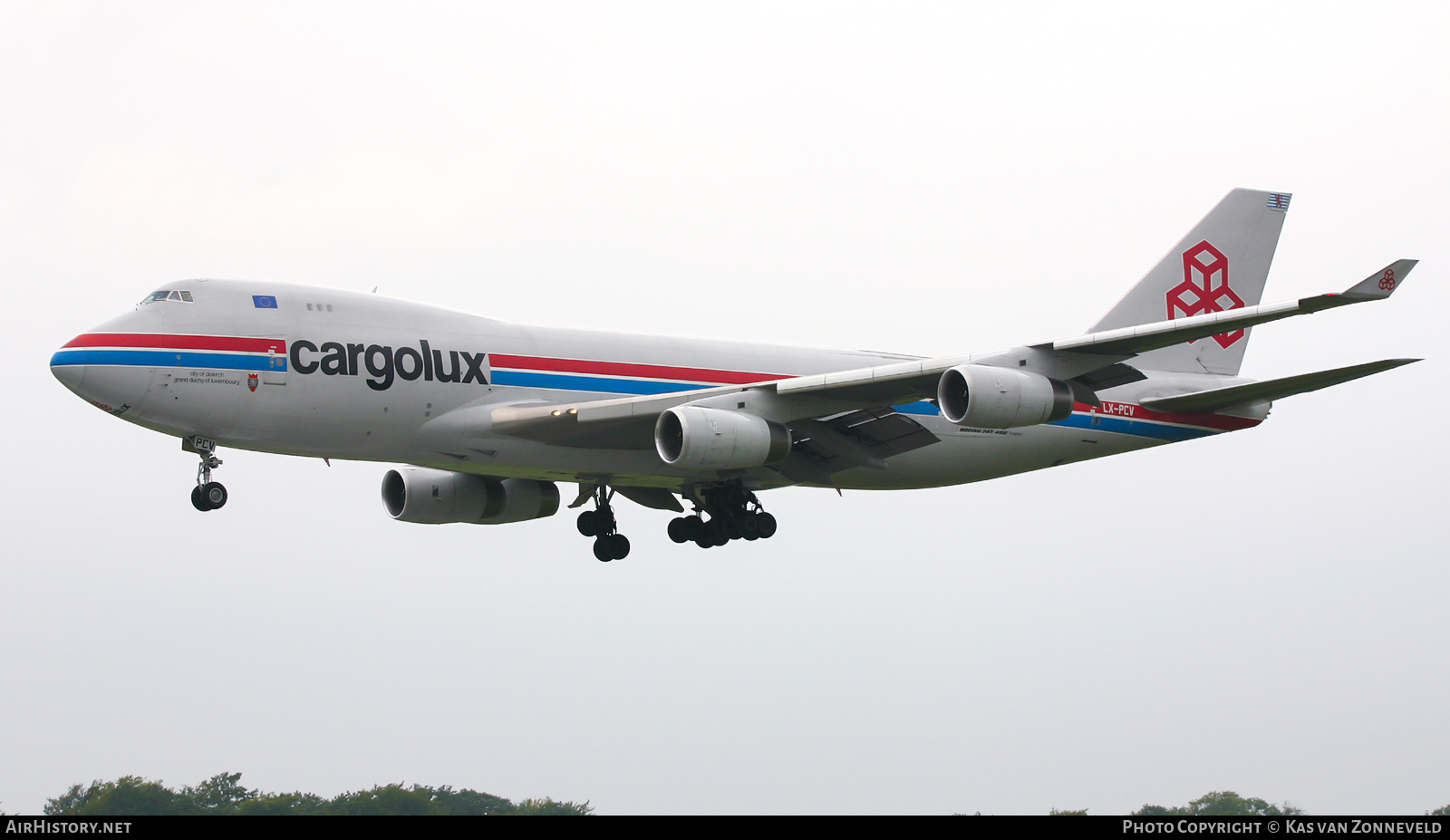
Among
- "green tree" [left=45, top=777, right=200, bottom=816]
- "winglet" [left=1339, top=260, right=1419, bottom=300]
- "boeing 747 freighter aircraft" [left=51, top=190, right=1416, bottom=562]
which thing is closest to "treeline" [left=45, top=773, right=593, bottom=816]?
"green tree" [left=45, top=777, right=200, bottom=816]

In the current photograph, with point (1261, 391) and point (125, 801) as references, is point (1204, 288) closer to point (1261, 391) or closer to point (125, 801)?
point (1261, 391)

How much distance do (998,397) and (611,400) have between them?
9.09 m

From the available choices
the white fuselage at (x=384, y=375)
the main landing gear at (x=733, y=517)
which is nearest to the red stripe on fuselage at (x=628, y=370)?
the white fuselage at (x=384, y=375)

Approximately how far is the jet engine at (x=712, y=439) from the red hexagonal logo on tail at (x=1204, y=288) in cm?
1405

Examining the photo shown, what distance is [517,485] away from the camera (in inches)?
1538

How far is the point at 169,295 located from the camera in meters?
30.6

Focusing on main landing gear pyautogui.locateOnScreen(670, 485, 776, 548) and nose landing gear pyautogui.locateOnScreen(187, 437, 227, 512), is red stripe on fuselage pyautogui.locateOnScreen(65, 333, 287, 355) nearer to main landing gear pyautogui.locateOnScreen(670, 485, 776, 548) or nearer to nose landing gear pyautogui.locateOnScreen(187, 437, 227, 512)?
nose landing gear pyautogui.locateOnScreen(187, 437, 227, 512)

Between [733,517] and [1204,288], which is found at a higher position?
[1204,288]

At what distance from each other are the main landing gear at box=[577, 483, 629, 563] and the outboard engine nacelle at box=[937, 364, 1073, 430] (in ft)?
36.2

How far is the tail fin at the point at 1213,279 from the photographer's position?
4031cm

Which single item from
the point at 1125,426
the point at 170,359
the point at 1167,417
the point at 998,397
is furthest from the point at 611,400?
the point at 1167,417
